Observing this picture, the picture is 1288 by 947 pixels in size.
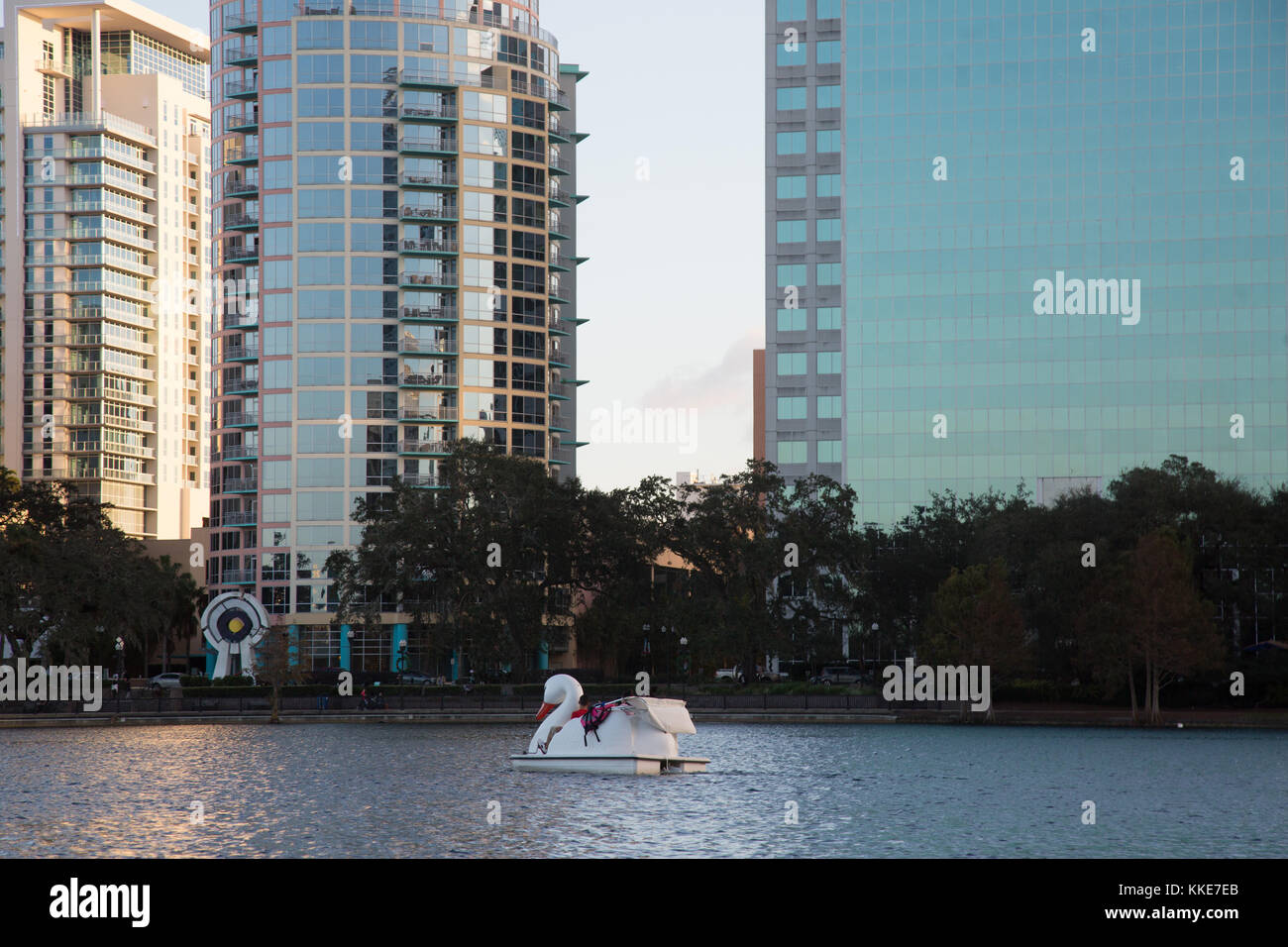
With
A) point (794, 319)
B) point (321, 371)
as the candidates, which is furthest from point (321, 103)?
point (794, 319)

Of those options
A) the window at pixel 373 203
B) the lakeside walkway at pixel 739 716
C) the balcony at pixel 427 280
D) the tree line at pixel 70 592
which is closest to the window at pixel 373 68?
the window at pixel 373 203

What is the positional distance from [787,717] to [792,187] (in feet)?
280

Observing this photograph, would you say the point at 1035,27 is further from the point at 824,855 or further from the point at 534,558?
the point at 824,855

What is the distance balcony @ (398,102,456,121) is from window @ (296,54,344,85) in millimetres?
7538

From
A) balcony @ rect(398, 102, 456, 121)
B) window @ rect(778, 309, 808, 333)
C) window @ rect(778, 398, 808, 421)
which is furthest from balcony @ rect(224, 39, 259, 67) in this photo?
window @ rect(778, 398, 808, 421)

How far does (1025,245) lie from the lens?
158 meters

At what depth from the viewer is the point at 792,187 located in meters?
170

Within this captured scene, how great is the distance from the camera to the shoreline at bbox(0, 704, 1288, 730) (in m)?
95.9

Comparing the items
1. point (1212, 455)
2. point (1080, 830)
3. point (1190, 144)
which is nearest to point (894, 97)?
point (1190, 144)

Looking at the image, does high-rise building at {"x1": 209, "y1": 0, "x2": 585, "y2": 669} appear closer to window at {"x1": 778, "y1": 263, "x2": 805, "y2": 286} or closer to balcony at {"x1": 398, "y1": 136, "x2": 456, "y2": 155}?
balcony at {"x1": 398, "y1": 136, "x2": 456, "y2": 155}

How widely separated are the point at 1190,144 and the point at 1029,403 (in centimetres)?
2880

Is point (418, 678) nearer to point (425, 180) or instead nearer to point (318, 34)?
point (425, 180)

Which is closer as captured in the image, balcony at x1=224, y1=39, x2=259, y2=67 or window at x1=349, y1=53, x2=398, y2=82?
window at x1=349, y1=53, x2=398, y2=82

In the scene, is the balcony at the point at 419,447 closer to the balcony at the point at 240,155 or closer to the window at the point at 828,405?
the balcony at the point at 240,155
